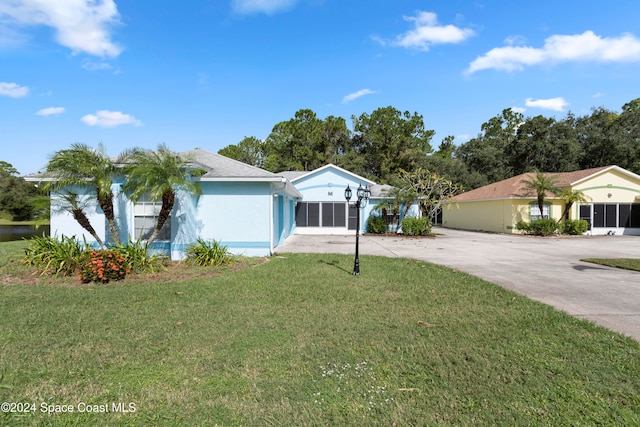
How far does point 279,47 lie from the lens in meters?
15.7

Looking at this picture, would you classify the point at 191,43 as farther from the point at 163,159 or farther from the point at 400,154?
the point at 400,154

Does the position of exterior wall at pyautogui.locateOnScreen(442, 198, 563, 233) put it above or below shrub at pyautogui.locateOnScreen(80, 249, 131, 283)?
above

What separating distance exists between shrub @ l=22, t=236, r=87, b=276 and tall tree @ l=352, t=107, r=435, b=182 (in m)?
27.9

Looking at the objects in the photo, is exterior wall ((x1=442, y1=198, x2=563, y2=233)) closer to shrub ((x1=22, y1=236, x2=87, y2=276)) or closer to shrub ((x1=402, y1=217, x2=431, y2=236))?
shrub ((x1=402, y1=217, x2=431, y2=236))

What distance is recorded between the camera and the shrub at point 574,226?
21.2 metres

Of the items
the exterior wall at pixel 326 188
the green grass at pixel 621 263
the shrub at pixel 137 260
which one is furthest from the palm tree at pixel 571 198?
the shrub at pixel 137 260

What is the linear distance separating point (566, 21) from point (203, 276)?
14021mm

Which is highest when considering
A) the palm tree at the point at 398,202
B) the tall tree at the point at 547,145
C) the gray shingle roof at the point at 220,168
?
the tall tree at the point at 547,145

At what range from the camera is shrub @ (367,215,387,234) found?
68.6 feet

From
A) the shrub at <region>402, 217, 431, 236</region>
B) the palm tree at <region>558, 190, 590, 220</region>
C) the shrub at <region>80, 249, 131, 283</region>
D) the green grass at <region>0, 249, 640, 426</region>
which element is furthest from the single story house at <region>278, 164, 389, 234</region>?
the green grass at <region>0, 249, 640, 426</region>

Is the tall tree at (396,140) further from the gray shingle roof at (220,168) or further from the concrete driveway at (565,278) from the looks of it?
the gray shingle roof at (220,168)

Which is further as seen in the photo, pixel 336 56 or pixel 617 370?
pixel 336 56

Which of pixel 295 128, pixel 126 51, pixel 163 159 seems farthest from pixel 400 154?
pixel 163 159

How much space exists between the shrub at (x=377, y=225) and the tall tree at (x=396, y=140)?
1252cm
